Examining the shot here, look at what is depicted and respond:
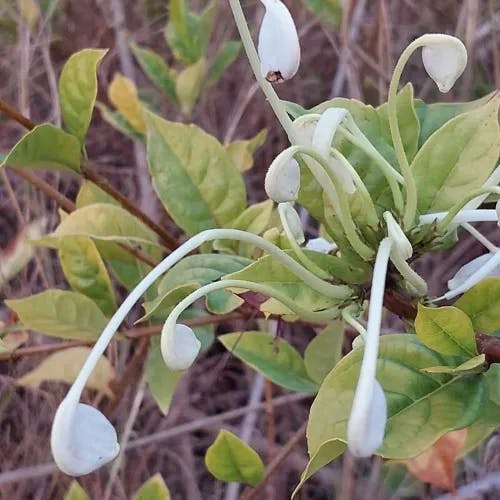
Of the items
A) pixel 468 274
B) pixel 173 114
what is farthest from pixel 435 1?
pixel 468 274

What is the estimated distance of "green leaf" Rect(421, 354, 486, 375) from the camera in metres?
0.38

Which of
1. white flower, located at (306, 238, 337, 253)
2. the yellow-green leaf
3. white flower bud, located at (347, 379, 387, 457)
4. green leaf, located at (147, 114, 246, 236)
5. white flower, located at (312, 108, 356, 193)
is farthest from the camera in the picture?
the yellow-green leaf

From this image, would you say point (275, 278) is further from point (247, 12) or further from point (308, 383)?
point (247, 12)

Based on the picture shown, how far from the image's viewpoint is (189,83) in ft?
2.95

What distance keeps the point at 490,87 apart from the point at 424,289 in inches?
33.9

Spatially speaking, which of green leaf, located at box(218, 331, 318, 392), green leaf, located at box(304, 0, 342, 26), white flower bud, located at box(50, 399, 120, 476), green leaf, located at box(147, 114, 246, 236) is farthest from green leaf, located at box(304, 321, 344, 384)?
green leaf, located at box(304, 0, 342, 26)

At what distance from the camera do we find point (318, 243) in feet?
1.55

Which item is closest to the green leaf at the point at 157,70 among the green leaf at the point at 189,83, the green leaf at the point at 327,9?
the green leaf at the point at 189,83

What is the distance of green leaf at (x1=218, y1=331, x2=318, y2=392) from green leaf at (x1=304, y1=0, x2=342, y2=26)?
0.43 meters

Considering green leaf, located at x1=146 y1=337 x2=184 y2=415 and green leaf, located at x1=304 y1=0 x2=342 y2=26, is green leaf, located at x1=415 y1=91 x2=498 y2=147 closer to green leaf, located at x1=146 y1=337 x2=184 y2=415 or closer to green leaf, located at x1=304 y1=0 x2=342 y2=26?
green leaf, located at x1=146 y1=337 x2=184 y2=415

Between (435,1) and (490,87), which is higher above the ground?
(435,1)

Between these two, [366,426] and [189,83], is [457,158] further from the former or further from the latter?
[189,83]

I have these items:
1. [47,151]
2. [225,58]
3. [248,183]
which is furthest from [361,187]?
[248,183]

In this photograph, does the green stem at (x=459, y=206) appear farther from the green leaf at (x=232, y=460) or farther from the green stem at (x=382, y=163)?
the green leaf at (x=232, y=460)
